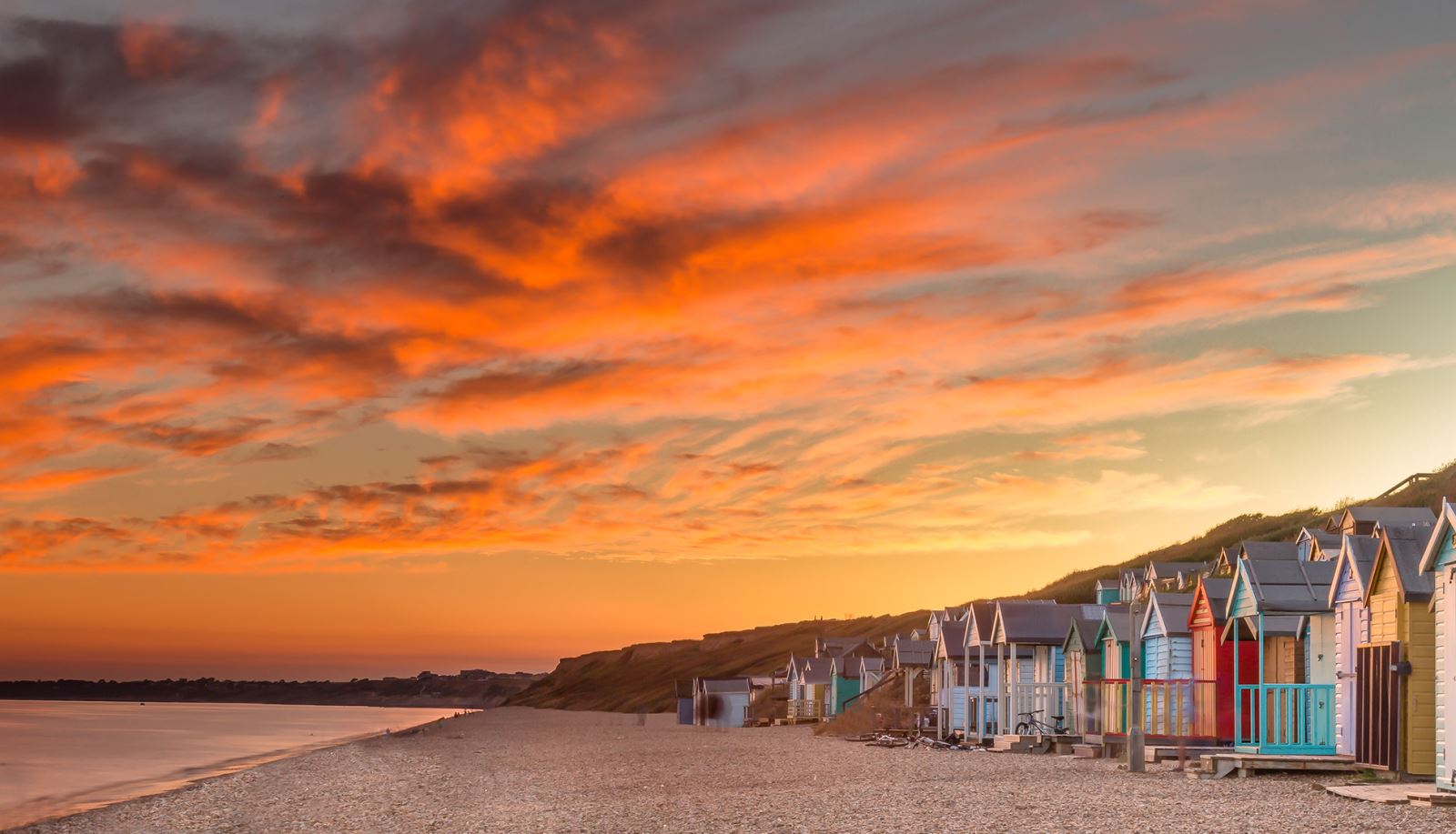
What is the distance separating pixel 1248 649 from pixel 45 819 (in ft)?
116

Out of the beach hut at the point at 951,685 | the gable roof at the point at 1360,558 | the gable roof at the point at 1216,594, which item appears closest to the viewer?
the gable roof at the point at 1360,558

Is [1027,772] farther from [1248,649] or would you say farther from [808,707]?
[808,707]

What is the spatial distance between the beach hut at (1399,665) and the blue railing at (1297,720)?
2.72 meters

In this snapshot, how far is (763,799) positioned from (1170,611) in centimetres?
2107

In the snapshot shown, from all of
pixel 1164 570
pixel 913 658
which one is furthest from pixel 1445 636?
pixel 1164 570

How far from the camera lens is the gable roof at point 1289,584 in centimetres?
3644

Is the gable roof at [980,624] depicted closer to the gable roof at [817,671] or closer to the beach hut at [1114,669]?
the beach hut at [1114,669]

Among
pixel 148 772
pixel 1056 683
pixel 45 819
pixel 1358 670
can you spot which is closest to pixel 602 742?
pixel 148 772

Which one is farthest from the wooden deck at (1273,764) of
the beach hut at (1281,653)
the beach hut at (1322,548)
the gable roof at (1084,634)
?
the gable roof at (1084,634)

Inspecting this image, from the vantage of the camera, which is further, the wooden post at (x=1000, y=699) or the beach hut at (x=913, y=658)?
the beach hut at (x=913, y=658)

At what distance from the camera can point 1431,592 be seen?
29594 millimetres

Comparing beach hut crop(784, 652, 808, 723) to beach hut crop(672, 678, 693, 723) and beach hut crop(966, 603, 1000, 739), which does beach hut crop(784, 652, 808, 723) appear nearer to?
beach hut crop(672, 678, 693, 723)

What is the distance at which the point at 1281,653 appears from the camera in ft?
129

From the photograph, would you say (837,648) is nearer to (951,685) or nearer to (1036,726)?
(951,685)
